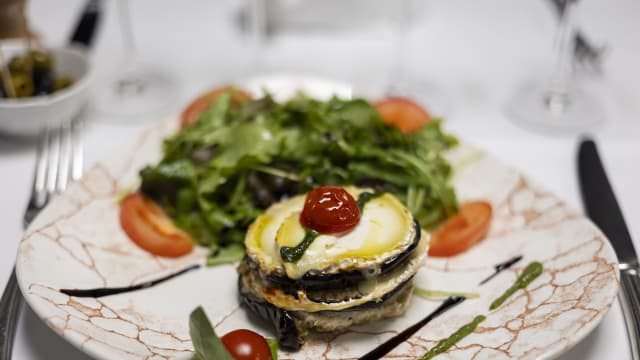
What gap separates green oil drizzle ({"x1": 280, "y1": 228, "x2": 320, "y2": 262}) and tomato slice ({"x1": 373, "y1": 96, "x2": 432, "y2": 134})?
3.29ft

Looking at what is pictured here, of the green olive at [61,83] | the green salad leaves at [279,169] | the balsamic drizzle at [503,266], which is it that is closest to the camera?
the balsamic drizzle at [503,266]

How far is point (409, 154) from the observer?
98.7 inches

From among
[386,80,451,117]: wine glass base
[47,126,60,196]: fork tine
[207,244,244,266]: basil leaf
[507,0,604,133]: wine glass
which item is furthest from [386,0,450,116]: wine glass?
[47,126,60,196]: fork tine

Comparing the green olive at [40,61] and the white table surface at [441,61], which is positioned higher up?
the green olive at [40,61]

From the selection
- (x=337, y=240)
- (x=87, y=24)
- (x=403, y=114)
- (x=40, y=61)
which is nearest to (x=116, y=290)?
(x=337, y=240)

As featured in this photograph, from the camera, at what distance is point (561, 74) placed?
346 cm

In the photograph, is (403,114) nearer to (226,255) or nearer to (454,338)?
(226,255)

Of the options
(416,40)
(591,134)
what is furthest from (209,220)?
(416,40)

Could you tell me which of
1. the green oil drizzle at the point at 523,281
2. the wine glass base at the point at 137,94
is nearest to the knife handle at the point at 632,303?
the green oil drizzle at the point at 523,281

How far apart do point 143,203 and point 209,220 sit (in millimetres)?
254

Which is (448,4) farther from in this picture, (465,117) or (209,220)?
(209,220)

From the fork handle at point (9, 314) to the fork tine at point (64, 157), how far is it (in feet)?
1.98

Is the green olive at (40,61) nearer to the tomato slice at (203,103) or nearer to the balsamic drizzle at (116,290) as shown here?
the tomato slice at (203,103)

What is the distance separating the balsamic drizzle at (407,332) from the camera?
6.20ft
